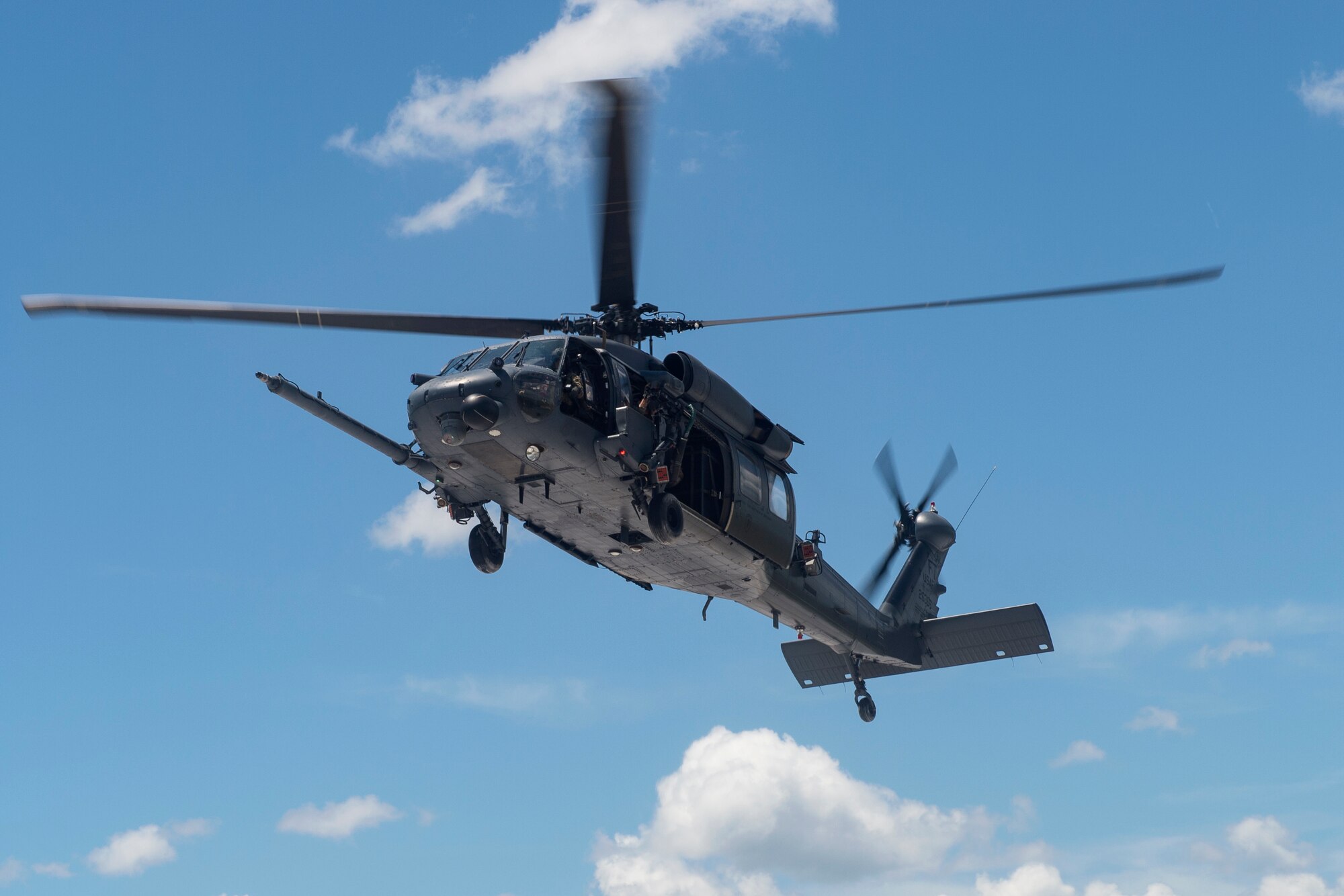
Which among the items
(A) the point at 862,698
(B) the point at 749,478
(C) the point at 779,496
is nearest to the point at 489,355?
(B) the point at 749,478

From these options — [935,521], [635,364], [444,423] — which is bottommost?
[444,423]

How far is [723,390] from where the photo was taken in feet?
78.1

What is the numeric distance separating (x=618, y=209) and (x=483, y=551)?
676cm

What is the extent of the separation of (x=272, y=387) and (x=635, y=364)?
19.6 feet

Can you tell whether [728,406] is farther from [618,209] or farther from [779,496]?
[618,209]

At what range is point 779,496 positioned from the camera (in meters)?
25.4

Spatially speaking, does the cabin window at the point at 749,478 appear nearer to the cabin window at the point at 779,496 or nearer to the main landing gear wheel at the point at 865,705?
the cabin window at the point at 779,496

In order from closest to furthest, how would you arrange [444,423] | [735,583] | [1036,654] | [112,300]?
1. [112,300]
2. [444,423]
3. [735,583]
4. [1036,654]

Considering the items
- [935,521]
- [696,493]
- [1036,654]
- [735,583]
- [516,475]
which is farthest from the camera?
[935,521]

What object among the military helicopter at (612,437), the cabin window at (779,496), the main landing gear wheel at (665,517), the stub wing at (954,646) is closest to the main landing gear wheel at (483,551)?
the military helicopter at (612,437)

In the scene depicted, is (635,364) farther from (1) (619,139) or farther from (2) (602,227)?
(1) (619,139)

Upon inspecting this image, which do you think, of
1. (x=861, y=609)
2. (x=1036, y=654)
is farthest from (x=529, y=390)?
(x=1036, y=654)

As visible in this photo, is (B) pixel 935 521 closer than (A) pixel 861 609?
No

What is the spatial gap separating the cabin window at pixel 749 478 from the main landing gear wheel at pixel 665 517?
7.13 ft
